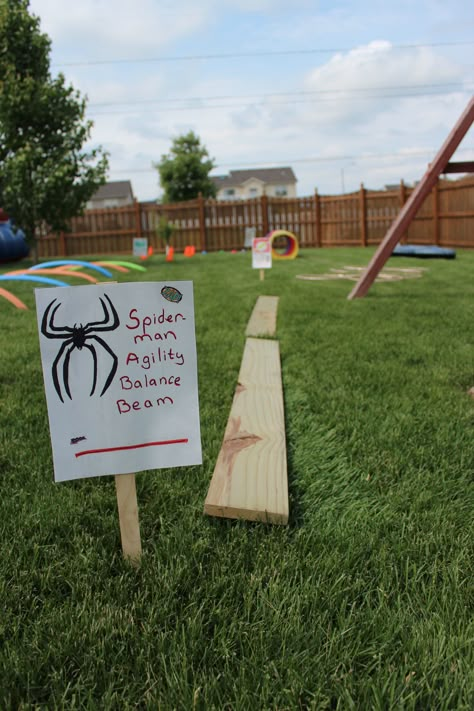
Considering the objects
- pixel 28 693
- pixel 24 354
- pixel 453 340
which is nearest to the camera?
pixel 28 693

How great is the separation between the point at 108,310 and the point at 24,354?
3.04m

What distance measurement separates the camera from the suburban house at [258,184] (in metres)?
80.8

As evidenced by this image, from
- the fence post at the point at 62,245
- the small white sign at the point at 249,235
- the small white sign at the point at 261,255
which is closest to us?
the small white sign at the point at 261,255

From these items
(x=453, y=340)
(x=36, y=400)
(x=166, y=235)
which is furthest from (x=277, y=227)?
(x=36, y=400)

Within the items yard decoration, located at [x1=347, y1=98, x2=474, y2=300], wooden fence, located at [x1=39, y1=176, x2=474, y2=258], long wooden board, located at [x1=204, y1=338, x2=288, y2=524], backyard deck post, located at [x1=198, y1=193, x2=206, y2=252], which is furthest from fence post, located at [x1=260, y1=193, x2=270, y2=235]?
long wooden board, located at [x1=204, y1=338, x2=288, y2=524]

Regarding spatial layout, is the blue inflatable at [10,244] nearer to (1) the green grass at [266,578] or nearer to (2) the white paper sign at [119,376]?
(1) the green grass at [266,578]

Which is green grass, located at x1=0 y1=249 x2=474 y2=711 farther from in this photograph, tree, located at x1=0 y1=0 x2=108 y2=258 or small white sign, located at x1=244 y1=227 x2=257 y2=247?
small white sign, located at x1=244 y1=227 x2=257 y2=247

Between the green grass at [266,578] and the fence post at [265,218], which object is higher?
the fence post at [265,218]

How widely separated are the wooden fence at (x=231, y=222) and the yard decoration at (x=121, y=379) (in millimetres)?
20974

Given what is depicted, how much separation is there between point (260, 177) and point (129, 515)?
84.6 metres

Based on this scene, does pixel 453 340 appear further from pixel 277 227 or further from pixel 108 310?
pixel 277 227

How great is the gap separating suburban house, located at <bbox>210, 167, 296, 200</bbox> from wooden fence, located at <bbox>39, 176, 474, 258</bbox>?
59005 millimetres

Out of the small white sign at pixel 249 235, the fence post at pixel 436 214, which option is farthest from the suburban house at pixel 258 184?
the fence post at pixel 436 214

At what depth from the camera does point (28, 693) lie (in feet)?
4.07
